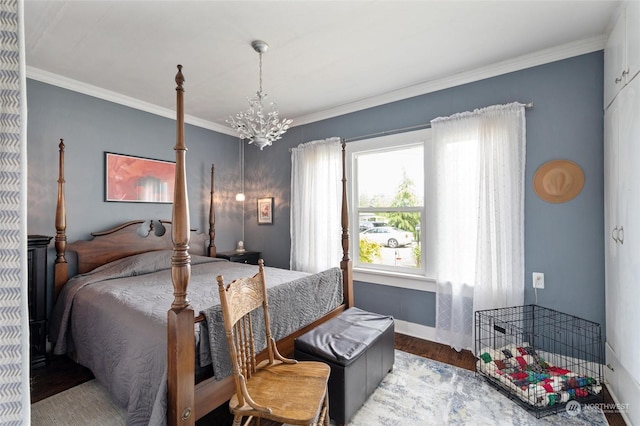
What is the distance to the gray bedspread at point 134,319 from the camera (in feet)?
5.11

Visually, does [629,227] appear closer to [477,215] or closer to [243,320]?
[477,215]

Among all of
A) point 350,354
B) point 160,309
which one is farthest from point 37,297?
point 350,354

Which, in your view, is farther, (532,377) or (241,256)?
(241,256)

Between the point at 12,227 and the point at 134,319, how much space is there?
1369 mm

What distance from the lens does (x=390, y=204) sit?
11.4ft

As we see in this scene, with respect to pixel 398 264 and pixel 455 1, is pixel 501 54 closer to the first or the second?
pixel 455 1

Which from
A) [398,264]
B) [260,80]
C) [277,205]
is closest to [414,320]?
[398,264]

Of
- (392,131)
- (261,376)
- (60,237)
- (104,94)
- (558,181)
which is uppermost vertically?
(104,94)

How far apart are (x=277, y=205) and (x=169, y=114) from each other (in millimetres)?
1863

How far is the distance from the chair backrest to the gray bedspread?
134mm

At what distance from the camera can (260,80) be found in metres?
2.84

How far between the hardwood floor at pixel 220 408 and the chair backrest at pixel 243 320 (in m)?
0.57

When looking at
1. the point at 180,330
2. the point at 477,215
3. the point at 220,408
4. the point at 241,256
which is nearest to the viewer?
the point at 180,330

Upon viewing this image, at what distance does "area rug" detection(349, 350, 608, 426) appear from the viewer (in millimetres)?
1871
